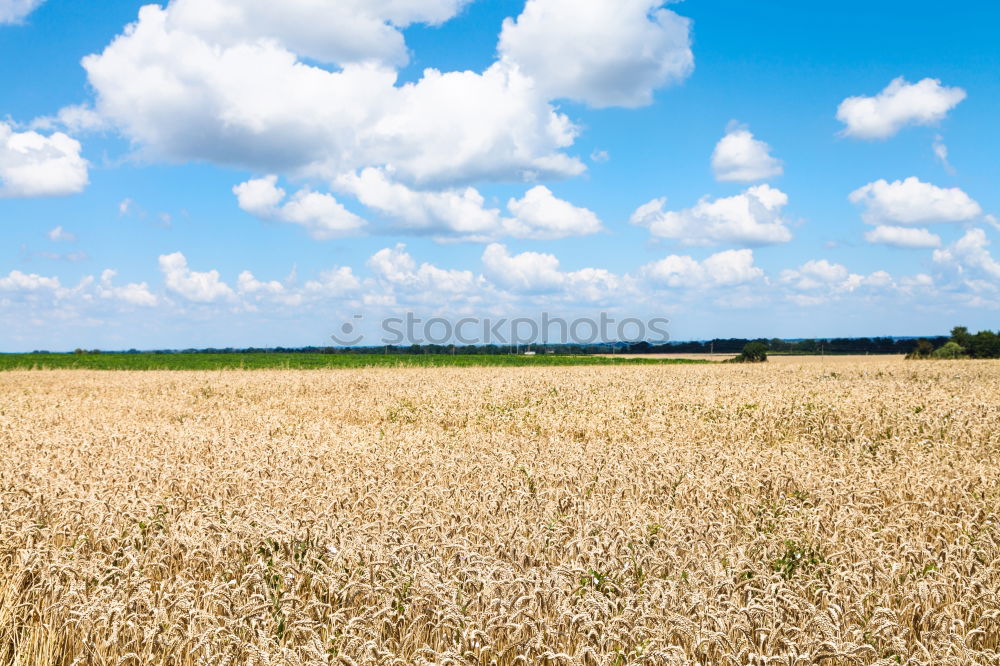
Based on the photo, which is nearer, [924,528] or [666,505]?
[924,528]

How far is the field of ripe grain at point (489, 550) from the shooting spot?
412 cm

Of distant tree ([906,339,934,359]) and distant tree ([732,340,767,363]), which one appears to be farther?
distant tree ([732,340,767,363])

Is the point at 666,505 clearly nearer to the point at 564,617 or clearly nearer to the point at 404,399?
the point at 564,617

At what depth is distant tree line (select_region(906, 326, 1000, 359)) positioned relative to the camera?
182ft

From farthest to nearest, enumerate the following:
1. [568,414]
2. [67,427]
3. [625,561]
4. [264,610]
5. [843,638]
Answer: [568,414] → [67,427] → [625,561] → [264,610] → [843,638]

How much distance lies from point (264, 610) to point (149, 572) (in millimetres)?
1623

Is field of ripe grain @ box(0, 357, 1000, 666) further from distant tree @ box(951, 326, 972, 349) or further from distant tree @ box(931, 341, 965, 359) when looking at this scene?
distant tree @ box(951, 326, 972, 349)

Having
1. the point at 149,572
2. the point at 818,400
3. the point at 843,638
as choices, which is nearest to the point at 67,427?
the point at 149,572

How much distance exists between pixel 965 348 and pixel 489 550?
63.5 meters

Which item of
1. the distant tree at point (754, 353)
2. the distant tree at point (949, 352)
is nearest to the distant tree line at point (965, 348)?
the distant tree at point (949, 352)

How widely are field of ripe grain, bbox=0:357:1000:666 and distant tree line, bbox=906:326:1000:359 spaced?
166 ft

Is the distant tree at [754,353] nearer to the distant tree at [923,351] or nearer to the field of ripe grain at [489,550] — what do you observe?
the distant tree at [923,351]

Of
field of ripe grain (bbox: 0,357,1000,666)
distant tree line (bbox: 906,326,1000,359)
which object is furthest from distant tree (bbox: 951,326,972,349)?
field of ripe grain (bbox: 0,357,1000,666)

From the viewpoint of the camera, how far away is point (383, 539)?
18.3ft
